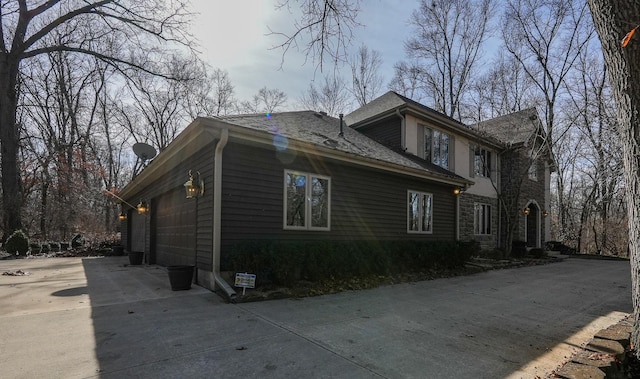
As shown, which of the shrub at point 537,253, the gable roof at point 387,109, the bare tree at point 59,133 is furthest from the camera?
the bare tree at point 59,133

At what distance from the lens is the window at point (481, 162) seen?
15500 millimetres

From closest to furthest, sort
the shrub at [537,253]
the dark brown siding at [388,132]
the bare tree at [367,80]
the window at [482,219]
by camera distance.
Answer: the dark brown siding at [388,132] → the window at [482,219] → the shrub at [537,253] → the bare tree at [367,80]

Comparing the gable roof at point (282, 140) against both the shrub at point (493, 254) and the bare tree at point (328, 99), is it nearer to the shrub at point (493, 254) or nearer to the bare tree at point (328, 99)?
the shrub at point (493, 254)

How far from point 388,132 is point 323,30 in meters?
8.88

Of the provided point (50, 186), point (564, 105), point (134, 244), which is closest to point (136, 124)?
point (50, 186)

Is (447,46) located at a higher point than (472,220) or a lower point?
higher

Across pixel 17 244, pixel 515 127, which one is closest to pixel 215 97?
pixel 17 244

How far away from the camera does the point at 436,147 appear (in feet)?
45.0

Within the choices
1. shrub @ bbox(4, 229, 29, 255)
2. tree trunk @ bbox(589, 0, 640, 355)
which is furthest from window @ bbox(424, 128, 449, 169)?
shrub @ bbox(4, 229, 29, 255)

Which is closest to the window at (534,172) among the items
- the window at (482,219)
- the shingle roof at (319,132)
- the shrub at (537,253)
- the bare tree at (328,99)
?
the window at (482,219)

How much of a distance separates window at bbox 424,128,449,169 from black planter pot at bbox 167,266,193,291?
9805 millimetres

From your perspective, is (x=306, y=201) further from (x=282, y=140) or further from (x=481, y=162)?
(x=481, y=162)

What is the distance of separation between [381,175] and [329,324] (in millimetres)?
5698

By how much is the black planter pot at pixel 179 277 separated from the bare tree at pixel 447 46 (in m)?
18.8
